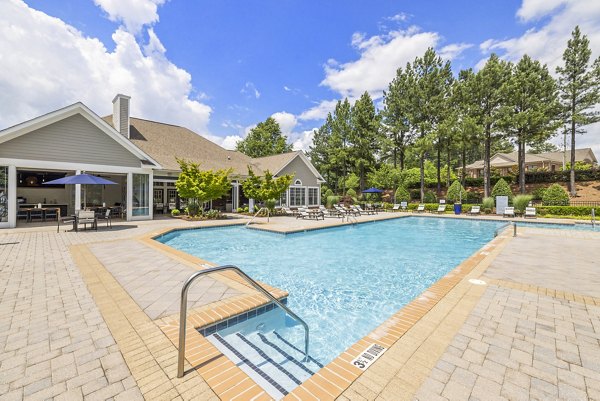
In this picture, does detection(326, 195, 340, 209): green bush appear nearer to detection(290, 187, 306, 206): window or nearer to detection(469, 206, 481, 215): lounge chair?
detection(290, 187, 306, 206): window

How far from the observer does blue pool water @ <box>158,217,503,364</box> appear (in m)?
4.73

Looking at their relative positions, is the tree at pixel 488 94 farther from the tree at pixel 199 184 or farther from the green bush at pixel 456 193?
the tree at pixel 199 184

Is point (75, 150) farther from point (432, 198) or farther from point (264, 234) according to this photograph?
point (432, 198)

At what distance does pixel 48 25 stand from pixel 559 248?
75.6ft

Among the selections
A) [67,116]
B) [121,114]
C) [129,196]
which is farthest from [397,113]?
[67,116]

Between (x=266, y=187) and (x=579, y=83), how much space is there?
31975 mm

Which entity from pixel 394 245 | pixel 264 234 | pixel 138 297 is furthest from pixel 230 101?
pixel 138 297

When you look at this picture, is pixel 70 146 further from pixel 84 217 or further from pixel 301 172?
pixel 301 172

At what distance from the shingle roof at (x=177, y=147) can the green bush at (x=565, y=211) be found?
24.5 m

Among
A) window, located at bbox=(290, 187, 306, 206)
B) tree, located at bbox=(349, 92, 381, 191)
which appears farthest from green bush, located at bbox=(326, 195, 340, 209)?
tree, located at bbox=(349, 92, 381, 191)

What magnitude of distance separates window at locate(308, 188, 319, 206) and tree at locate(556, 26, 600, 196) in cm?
2601

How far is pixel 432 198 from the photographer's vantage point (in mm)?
29375

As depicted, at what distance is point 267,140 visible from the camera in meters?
41.4

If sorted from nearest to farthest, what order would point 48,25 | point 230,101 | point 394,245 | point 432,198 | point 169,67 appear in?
point 394,245 → point 48,25 → point 169,67 → point 230,101 → point 432,198
